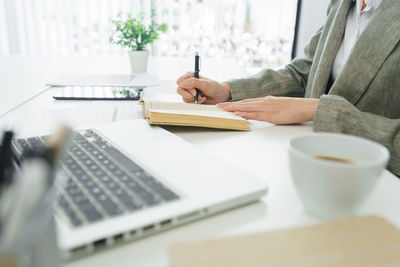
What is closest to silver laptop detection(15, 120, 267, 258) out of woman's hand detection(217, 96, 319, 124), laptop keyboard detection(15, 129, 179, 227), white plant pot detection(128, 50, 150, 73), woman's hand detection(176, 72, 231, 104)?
laptop keyboard detection(15, 129, 179, 227)

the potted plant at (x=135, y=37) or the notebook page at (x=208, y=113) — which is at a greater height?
the potted plant at (x=135, y=37)

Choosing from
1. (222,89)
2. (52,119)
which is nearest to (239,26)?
(222,89)

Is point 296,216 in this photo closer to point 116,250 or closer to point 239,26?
point 116,250

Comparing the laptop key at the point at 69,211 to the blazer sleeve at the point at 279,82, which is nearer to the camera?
the laptop key at the point at 69,211

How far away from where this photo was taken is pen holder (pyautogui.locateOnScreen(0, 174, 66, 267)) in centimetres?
20

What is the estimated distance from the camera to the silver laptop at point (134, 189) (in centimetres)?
34

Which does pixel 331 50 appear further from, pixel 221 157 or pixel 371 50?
pixel 221 157

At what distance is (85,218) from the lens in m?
0.34

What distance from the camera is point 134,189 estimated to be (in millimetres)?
404

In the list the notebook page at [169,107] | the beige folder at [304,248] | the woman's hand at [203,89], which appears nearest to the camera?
the beige folder at [304,248]

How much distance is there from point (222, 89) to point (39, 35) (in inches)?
Result: 115

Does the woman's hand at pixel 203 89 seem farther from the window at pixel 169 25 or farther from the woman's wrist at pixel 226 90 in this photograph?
the window at pixel 169 25

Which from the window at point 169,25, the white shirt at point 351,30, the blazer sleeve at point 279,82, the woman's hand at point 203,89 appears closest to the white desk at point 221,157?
the woman's hand at point 203,89

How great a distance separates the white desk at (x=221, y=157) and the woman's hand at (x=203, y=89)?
16 cm
